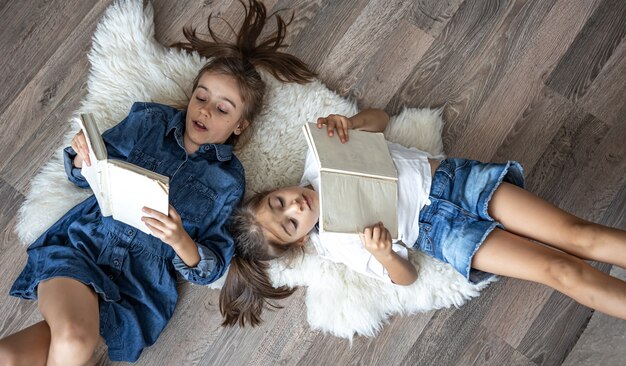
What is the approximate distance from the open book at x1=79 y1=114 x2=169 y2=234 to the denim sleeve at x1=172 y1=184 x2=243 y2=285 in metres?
0.16

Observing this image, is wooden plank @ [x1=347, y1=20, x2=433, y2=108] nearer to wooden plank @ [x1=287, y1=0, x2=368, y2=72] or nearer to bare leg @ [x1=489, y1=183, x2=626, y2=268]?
wooden plank @ [x1=287, y1=0, x2=368, y2=72]

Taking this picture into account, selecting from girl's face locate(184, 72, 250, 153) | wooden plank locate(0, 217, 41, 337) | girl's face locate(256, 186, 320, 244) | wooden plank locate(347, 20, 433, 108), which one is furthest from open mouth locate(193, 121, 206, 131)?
wooden plank locate(0, 217, 41, 337)

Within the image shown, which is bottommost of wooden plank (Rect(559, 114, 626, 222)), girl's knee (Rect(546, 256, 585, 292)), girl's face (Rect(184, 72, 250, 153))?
girl's face (Rect(184, 72, 250, 153))

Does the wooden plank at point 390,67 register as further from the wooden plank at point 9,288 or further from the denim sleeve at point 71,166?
the wooden plank at point 9,288

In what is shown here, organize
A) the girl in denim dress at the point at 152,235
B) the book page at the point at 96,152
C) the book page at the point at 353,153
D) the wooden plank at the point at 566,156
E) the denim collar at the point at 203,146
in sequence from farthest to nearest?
the wooden plank at the point at 566,156
the denim collar at the point at 203,146
the girl in denim dress at the point at 152,235
the book page at the point at 353,153
the book page at the point at 96,152

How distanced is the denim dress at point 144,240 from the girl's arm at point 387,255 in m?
0.38

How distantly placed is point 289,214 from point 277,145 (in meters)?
0.29

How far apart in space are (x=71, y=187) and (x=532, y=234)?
1.18 m

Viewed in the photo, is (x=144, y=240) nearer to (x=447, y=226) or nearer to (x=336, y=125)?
(x=336, y=125)

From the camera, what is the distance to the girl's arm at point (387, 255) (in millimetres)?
1228

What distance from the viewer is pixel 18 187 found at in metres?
1.56

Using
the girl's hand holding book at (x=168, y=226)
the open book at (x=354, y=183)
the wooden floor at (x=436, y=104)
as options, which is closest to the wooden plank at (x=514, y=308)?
the wooden floor at (x=436, y=104)

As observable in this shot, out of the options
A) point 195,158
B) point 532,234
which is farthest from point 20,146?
point 532,234

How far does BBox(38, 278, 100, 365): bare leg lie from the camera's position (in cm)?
126
